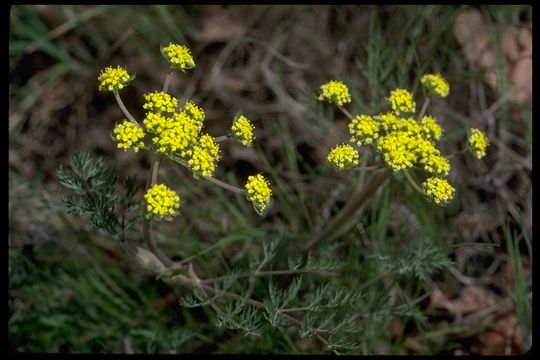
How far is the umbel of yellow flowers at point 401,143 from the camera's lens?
104 inches

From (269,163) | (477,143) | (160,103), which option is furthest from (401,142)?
(269,163)

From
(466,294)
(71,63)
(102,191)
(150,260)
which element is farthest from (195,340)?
(71,63)

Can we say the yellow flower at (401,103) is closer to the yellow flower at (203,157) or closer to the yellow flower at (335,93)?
the yellow flower at (335,93)

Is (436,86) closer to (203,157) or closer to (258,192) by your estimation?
(258,192)

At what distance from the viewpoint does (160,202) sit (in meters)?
2.44

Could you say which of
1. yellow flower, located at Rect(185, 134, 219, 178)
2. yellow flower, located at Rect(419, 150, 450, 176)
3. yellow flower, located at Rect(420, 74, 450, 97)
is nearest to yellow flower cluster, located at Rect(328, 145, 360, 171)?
yellow flower, located at Rect(419, 150, 450, 176)

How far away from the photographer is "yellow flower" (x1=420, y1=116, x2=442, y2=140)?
2.80m

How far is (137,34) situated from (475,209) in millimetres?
2685

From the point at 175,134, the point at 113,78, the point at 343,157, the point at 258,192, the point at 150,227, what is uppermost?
the point at 113,78

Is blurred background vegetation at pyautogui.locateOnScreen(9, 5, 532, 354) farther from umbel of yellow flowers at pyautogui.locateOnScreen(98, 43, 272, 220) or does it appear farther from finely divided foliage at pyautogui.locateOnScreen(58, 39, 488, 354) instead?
umbel of yellow flowers at pyautogui.locateOnScreen(98, 43, 272, 220)

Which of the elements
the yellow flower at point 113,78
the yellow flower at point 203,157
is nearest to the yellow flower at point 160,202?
the yellow flower at point 203,157

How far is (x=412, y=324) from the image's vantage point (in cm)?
390

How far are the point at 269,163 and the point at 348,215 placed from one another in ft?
4.18

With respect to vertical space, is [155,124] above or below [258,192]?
above
